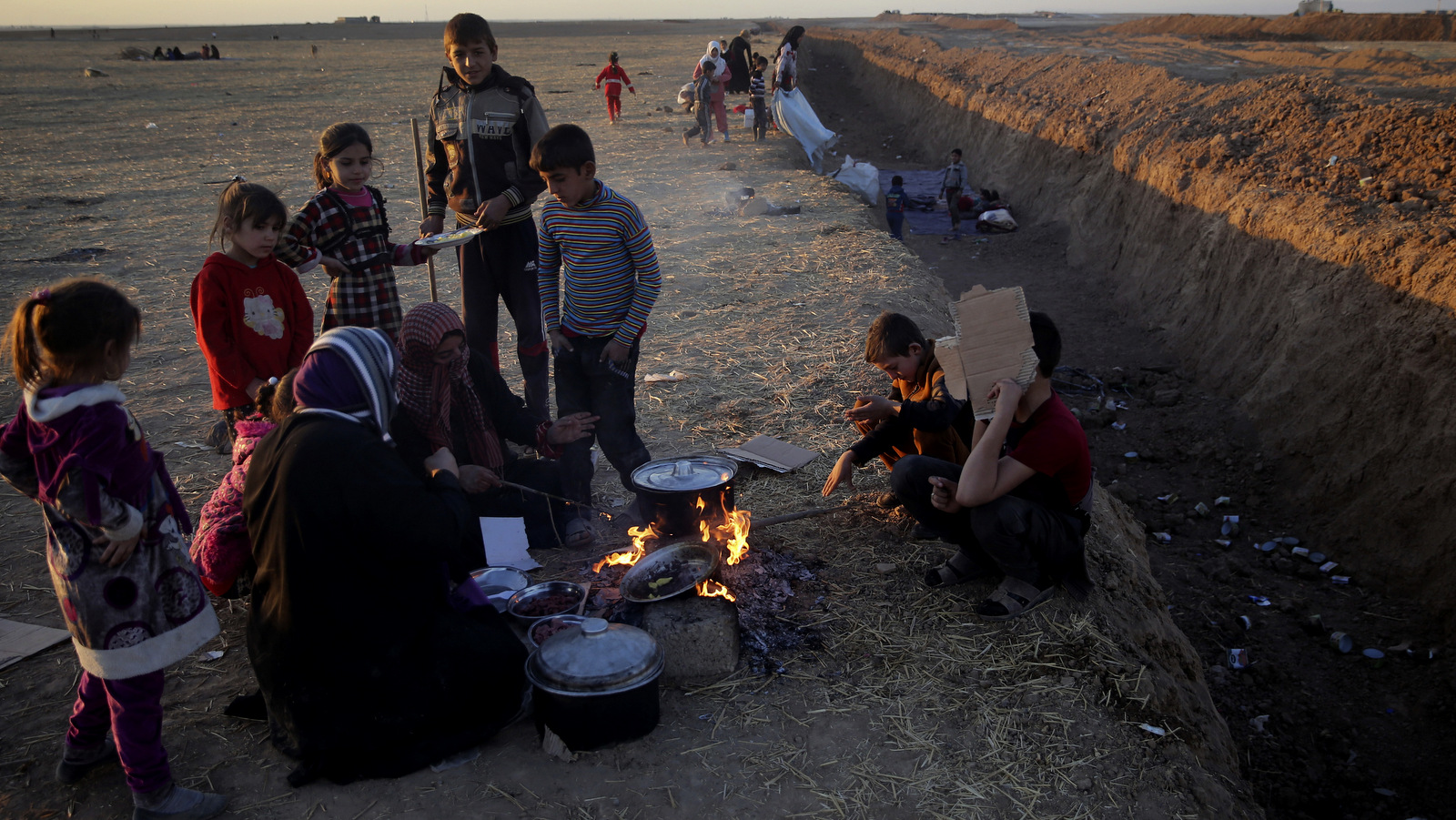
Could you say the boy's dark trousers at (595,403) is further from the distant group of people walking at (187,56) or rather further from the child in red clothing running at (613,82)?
the distant group of people walking at (187,56)

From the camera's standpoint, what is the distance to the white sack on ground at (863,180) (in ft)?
50.2

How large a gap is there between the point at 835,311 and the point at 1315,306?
168 inches

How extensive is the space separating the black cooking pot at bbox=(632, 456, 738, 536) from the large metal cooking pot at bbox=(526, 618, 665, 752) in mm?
954

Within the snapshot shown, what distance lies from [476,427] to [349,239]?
52.8 inches

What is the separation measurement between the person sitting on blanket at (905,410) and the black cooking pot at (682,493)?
2.05ft

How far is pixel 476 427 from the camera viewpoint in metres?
4.51

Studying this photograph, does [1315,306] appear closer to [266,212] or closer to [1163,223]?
[1163,223]

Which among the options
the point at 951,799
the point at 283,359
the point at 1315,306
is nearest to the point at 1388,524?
the point at 1315,306

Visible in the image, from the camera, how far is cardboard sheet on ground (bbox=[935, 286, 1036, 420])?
3.52m

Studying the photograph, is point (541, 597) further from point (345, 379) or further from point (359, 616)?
point (345, 379)

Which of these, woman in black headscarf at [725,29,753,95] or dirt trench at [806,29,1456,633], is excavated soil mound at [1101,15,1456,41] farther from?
dirt trench at [806,29,1456,633]

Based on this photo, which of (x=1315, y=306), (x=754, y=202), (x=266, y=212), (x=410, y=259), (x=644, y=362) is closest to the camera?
(x=266, y=212)

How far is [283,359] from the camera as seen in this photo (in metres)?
4.42

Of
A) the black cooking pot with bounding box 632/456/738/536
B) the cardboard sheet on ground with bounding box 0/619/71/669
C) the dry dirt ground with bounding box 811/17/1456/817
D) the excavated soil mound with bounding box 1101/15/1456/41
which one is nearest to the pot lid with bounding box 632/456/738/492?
the black cooking pot with bounding box 632/456/738/536
